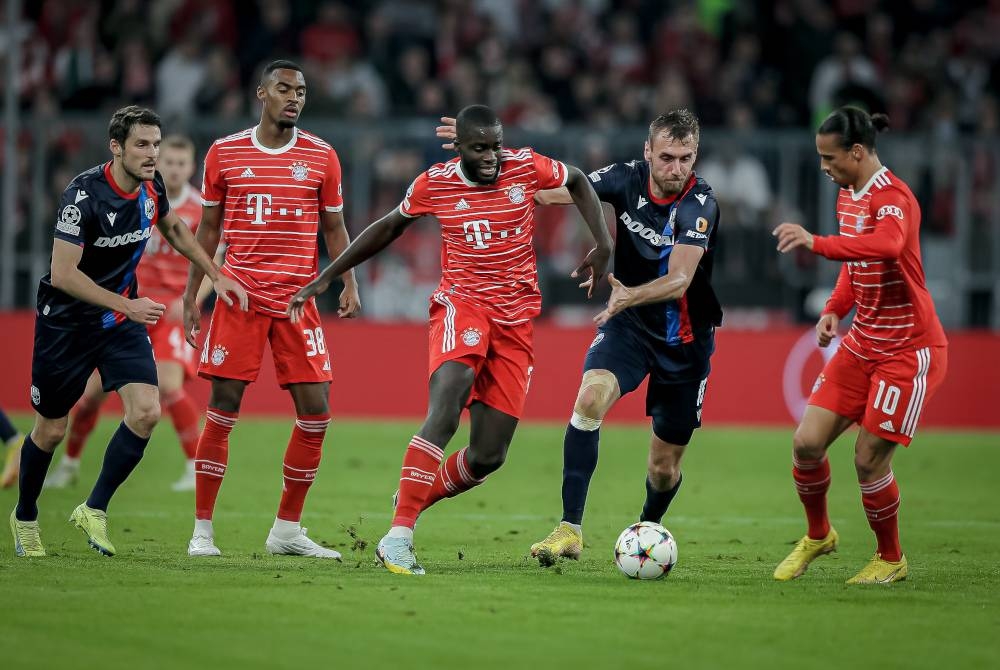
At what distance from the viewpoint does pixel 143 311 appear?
7750mm

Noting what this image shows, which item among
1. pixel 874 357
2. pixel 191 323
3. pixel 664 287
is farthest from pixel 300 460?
pixel 874 357

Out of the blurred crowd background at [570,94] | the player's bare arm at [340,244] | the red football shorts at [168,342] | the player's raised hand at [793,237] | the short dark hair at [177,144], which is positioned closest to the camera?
the player's raised hand at [793,237]

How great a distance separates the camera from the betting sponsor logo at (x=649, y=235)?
8.28 metres

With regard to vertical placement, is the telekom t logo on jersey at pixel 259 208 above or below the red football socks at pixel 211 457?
above

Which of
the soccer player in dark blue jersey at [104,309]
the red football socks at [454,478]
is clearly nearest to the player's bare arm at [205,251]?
the soccer player in dark blue jersey at [104,309]

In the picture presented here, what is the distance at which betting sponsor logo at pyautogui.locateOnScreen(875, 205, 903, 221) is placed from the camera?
290 inches

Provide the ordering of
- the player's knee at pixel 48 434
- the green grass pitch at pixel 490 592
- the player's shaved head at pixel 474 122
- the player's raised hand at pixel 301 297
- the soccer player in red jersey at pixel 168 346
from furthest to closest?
the soccer player in red jersey at pixel 168 346, the player's knee at pixel 48 434, the player's raised hand at pixel 301 297, the player's shaved head at pixel 474 122, the green grass pitch at pixel 490 592

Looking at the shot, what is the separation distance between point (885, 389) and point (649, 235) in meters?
1.65

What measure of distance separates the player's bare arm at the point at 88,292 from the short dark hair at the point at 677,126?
2946mm

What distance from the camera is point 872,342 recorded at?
25.2ft

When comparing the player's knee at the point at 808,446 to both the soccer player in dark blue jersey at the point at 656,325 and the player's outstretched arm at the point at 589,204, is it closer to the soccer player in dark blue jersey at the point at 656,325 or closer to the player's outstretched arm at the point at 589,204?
the soccer player in dark blue jersey at the point at 656,325

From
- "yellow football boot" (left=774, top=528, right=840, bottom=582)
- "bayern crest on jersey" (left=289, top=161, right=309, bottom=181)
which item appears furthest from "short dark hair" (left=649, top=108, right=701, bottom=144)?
"yellow football boot" (left=774, top=528, right=840, bottom=582)

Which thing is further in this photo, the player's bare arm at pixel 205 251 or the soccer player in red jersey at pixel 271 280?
the player's bare arm at pixel 205 251

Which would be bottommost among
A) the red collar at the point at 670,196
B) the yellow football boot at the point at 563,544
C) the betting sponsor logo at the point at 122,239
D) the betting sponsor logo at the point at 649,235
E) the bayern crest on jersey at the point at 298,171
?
Answer: the yellow football boot at the point at 563,544
